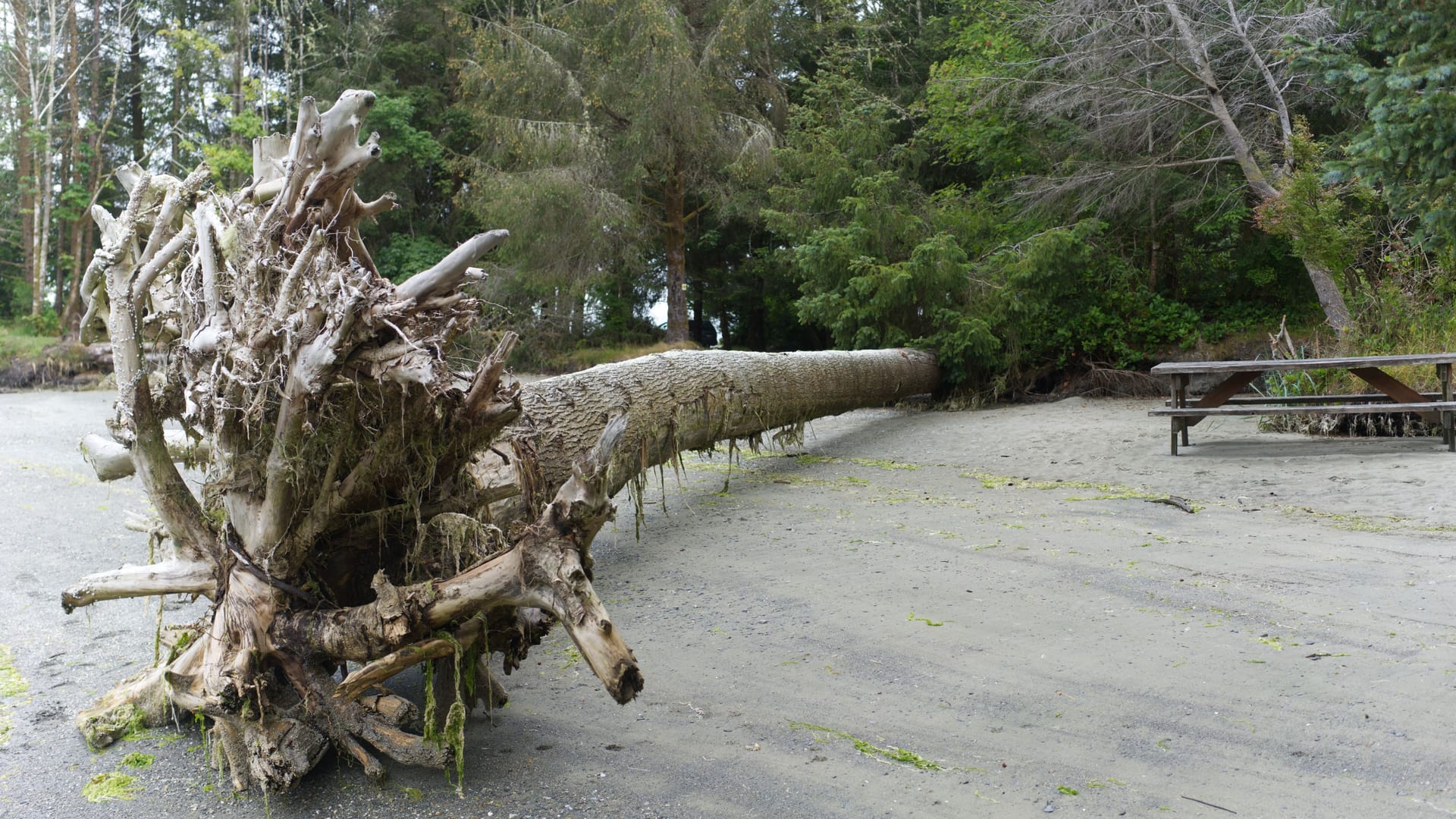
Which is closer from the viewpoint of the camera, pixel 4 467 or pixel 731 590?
pixel 731 590

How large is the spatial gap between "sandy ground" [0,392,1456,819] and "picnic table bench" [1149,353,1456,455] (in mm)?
1186

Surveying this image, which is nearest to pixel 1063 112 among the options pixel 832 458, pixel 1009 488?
pixel 832 458

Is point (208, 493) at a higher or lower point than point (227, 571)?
higher

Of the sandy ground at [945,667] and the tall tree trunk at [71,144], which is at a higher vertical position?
the tall tree trunk at [71,144]

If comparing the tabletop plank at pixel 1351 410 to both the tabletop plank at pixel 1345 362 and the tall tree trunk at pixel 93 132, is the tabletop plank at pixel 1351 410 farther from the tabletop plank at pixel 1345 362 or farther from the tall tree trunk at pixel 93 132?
the tall tree trunk at pixel 93 132

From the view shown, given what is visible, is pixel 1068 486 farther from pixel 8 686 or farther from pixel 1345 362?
pixel 8 686

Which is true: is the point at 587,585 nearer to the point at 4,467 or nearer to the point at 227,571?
the point at 227,571

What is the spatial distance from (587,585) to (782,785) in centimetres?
92

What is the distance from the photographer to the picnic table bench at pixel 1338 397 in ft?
28.1

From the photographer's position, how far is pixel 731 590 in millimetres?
5398

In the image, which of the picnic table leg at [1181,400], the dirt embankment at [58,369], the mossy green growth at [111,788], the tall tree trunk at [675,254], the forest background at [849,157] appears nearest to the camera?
the mossy green growth at [111,788]

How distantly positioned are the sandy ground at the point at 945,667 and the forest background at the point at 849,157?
3.86 metres

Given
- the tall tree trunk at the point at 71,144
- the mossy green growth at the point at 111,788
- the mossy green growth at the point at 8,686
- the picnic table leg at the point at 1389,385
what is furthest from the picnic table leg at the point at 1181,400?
the tall tree trunk at the point at 71,144

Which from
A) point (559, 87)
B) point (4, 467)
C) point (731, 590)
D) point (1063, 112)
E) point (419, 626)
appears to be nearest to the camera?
point (419, 626)
